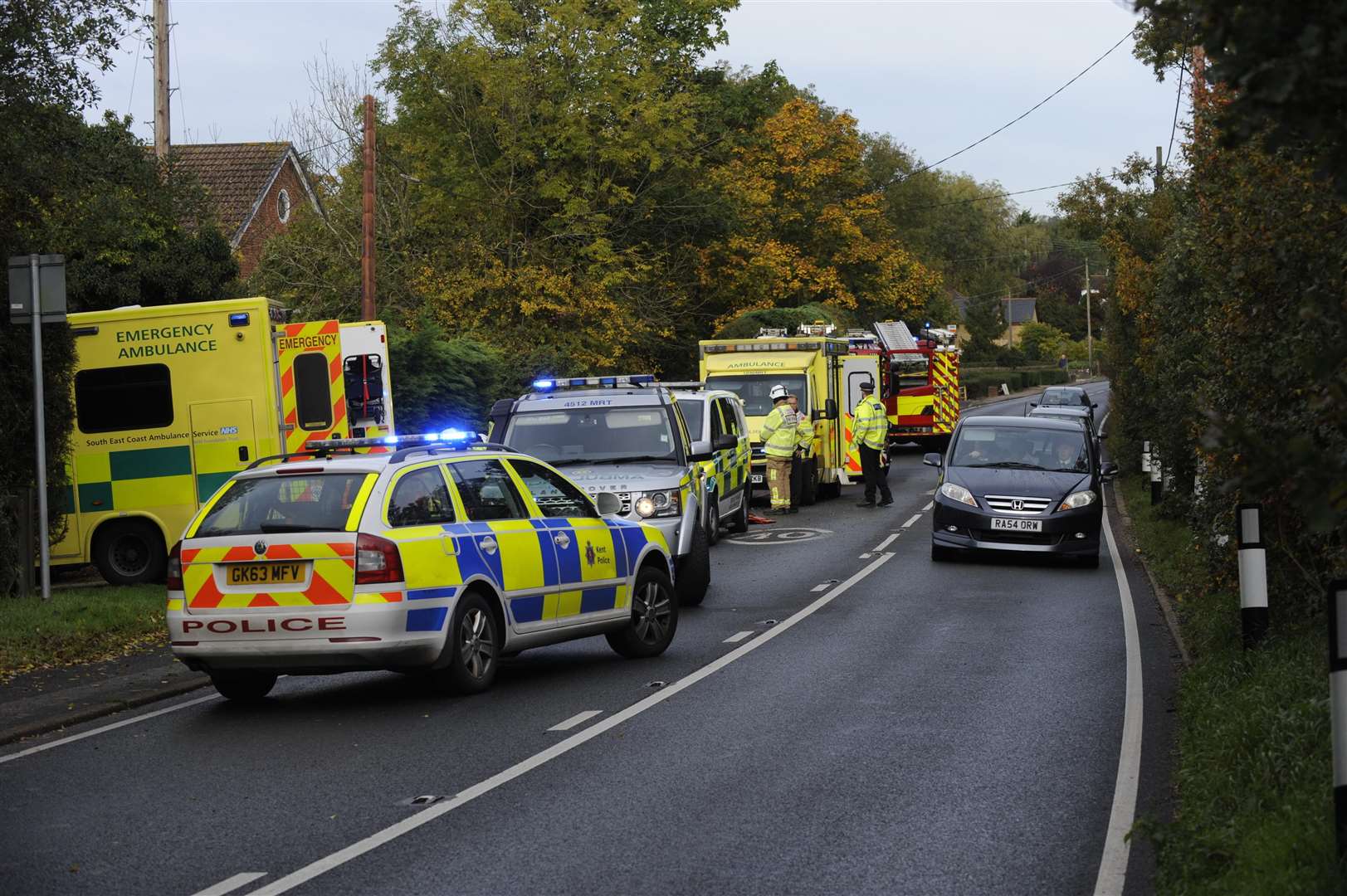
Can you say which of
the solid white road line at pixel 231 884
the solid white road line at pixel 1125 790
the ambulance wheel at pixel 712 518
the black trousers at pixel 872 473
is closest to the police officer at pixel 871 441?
the black trousers at pixel 872 473

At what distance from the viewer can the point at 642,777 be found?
820cm

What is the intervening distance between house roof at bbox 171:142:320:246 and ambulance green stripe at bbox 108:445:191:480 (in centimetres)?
2605

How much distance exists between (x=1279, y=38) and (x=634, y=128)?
39.3m

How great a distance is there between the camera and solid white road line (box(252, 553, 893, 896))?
6.48 metres

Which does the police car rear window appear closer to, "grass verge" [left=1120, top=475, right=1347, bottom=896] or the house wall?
"grass verge" [left=1120, top=475, right=1347, bottom=896]

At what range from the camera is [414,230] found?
42.2 meters

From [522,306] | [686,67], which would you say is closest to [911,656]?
[522,306]

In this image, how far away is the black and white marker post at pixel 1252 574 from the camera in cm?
1040

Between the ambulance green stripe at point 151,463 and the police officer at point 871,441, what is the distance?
11.7m

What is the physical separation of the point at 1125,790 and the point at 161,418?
42.9ft

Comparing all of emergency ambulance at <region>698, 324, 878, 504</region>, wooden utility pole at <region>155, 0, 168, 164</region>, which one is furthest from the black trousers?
wooden utility pole at <region>155, 0, 168, 164</region>

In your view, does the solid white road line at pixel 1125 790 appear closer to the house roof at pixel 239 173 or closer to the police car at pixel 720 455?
the police car at pixel 720 455

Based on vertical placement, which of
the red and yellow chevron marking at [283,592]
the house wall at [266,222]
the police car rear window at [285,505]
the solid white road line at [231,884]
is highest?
the house wall at [266,222]

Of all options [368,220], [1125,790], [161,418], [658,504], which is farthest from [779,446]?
[1125,790]
